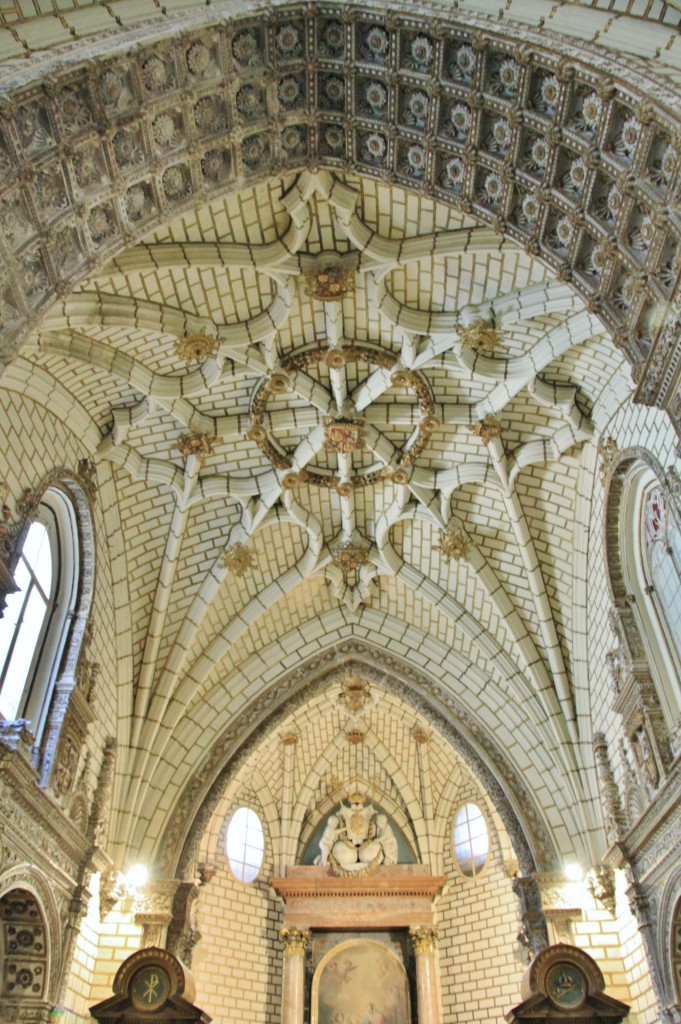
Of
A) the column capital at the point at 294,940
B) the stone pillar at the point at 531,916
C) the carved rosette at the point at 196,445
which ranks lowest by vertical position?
the stone pillar at the point at 531,916

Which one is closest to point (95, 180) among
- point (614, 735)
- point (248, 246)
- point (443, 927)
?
point (248, 246)

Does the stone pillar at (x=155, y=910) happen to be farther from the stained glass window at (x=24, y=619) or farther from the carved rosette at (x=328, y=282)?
the carved rosette at (x=328, y=282)

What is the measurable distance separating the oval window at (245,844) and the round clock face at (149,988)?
7355 millimetres

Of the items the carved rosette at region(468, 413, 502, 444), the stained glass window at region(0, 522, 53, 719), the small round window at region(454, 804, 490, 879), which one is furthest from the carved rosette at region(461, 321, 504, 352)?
the small round window at region(454, 804, 490, 879)

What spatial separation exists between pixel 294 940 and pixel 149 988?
6761 mm

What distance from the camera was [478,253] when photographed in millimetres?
10711

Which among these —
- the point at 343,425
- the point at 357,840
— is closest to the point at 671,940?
the point at 343,425

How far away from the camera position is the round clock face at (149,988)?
1098cm

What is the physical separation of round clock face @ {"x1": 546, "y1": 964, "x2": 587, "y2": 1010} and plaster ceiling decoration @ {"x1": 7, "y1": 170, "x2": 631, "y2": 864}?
3357 millimetres

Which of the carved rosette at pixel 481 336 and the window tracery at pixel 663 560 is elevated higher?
the carved rosette at pixel 481 336

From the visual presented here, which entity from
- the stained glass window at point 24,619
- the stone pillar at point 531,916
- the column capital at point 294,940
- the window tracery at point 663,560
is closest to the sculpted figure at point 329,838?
the column capital at point 294,940

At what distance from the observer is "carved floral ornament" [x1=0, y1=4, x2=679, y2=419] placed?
689 centimetres

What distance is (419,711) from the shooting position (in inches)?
639

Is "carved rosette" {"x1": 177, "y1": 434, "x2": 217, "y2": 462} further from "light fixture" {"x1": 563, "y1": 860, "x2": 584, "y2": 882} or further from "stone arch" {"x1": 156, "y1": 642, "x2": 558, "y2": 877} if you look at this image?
"light fixture" {"x1": 563, "y1": 860, "x2": 584, "y2": 882}
